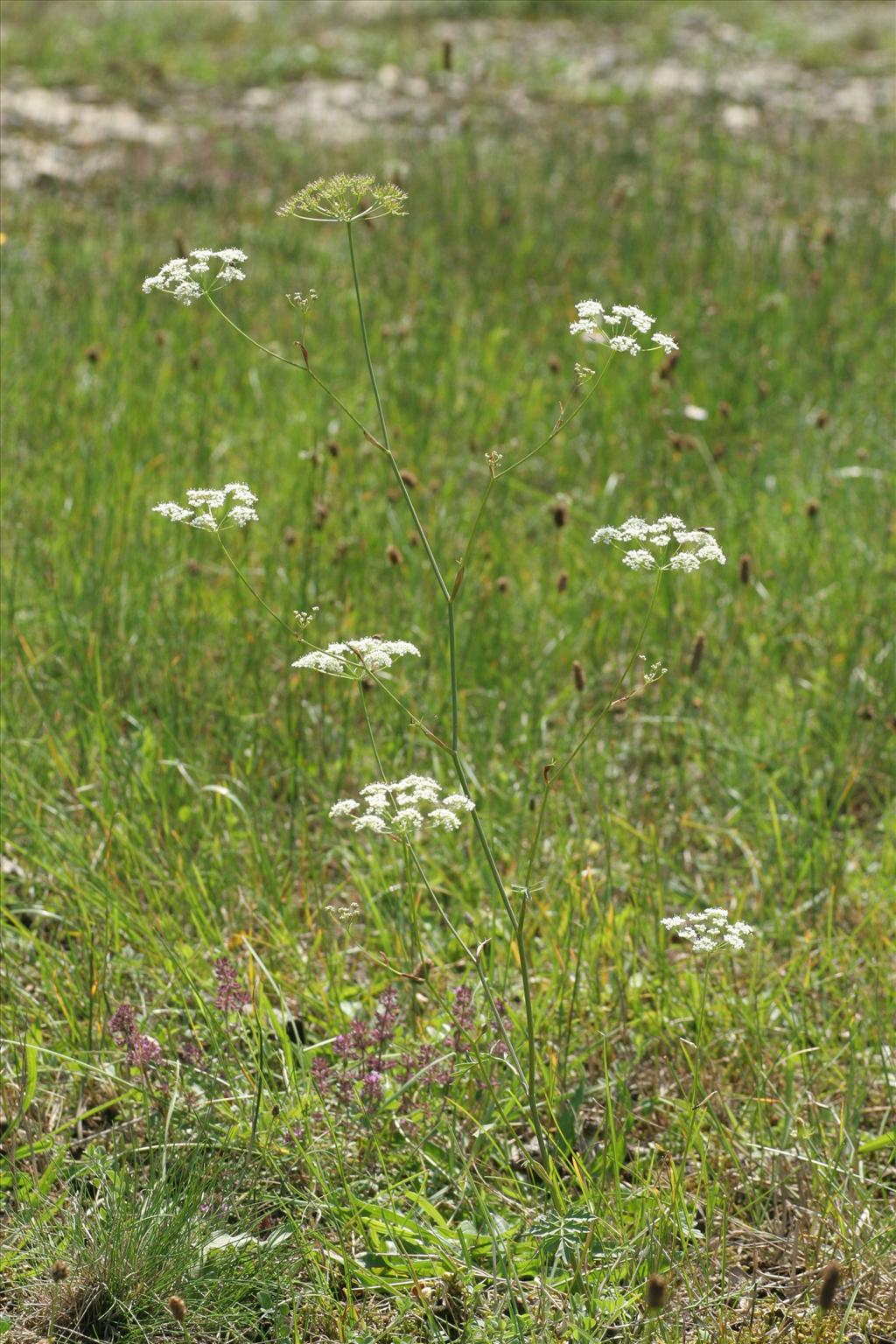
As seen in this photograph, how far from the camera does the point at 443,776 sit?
307 cm

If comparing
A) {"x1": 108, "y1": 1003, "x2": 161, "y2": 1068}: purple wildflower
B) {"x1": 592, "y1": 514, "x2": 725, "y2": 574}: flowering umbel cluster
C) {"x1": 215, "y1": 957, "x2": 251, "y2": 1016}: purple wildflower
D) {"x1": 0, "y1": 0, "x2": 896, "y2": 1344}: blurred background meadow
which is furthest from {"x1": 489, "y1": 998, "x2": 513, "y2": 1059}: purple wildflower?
{"x1": 592, "y1": 514, "x2": 725, "y2": 574}: flowering umbel cluster

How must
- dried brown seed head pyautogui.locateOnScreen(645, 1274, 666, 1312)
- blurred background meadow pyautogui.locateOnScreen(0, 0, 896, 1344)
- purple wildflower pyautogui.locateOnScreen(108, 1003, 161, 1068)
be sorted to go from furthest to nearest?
purple wildflower pyautogui.locateOnScreen(108, 1003, 161, 1068)
blurred background meadow pyautogui.locateOnScreen(0, 0, 896, 1344)
dried brown seed head pyautogui.locateOnScreen(645, 1274, 666, 1312)

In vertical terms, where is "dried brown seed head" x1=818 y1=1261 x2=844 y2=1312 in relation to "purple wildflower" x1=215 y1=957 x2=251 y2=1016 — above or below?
above

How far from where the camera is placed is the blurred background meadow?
77.4 inches

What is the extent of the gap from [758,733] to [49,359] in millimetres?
2903

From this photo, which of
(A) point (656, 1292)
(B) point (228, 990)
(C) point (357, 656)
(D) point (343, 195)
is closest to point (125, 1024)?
(B) point (228, 990)

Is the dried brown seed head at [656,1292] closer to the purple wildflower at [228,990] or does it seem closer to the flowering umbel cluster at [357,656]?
the flowering umbel cluster at [357,656]

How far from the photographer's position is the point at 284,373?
5031mm

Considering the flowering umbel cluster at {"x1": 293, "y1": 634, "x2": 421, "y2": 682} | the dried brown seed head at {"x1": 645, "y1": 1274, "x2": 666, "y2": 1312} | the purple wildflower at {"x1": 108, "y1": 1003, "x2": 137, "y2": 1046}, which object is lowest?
the purple wildflower at {"x1": 108, "y1": 1003, "x2": 137, "y2": 1046}

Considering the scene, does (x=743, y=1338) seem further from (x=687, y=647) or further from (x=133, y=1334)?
(x=687, y=647)

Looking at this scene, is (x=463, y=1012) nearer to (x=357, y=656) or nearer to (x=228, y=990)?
(x=228, y=990)

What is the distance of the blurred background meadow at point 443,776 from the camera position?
1.97 meters

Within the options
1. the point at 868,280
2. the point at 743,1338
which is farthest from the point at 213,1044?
the point at 868,280

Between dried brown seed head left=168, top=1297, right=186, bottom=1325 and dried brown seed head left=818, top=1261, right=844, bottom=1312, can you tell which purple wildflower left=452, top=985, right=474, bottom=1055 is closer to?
dried brown seed head left=168, top=1297, right=186, bottom=1325
